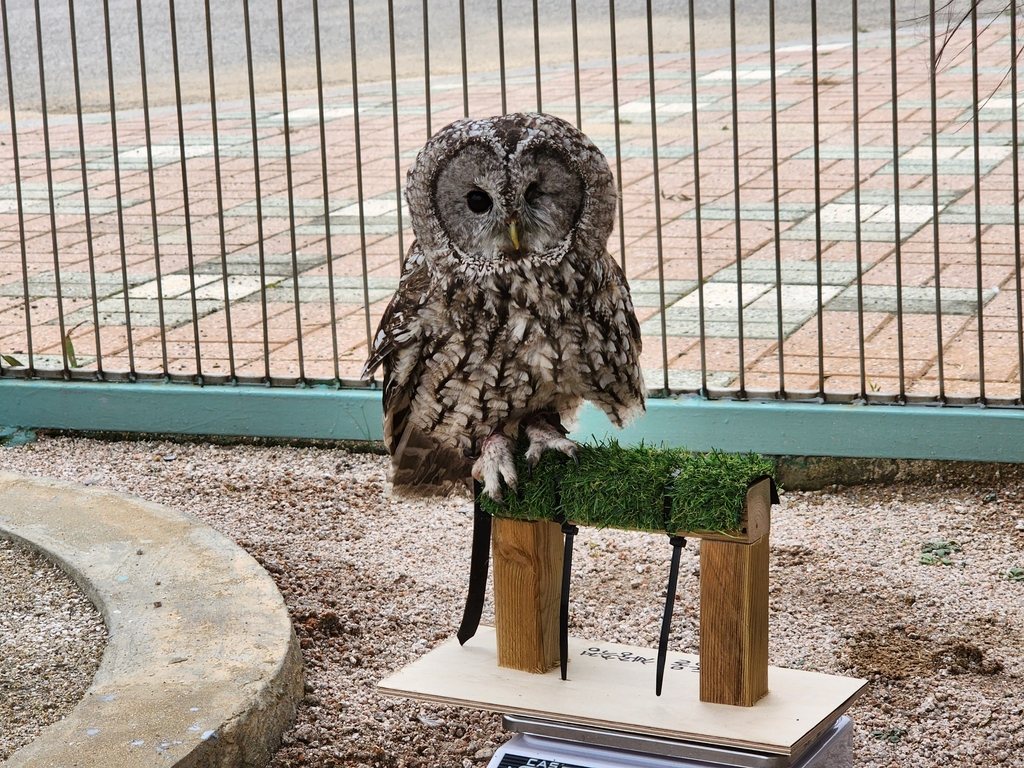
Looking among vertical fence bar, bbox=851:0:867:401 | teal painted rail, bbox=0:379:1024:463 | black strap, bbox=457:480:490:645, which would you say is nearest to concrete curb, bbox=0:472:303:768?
black strap, bbox=457:480:490:645

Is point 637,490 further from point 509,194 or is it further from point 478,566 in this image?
point 509,194

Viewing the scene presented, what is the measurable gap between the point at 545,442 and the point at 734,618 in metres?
0.50

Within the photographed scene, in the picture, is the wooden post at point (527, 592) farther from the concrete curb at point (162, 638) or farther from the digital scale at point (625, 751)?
the concrete curb at point (162, 638)

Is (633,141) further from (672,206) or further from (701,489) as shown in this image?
(701,489)

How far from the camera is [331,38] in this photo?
511 inches

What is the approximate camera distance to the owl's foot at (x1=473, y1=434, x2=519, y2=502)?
2.28 metres

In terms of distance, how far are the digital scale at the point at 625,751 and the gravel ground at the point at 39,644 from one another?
0.98 meters

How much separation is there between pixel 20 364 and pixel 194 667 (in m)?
2.40

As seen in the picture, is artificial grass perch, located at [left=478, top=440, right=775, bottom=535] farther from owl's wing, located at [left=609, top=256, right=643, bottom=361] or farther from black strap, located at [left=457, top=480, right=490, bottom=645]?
owl's wing, located at [left=609, top=256, right=643, bottom=361]

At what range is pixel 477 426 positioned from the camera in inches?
99.5

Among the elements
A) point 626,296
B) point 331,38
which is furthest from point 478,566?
point 331,38

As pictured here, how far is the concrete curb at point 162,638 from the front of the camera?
2.25 metres

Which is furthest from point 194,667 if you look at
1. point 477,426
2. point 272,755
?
point 477,426

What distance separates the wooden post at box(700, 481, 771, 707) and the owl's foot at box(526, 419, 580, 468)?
1.04ft
